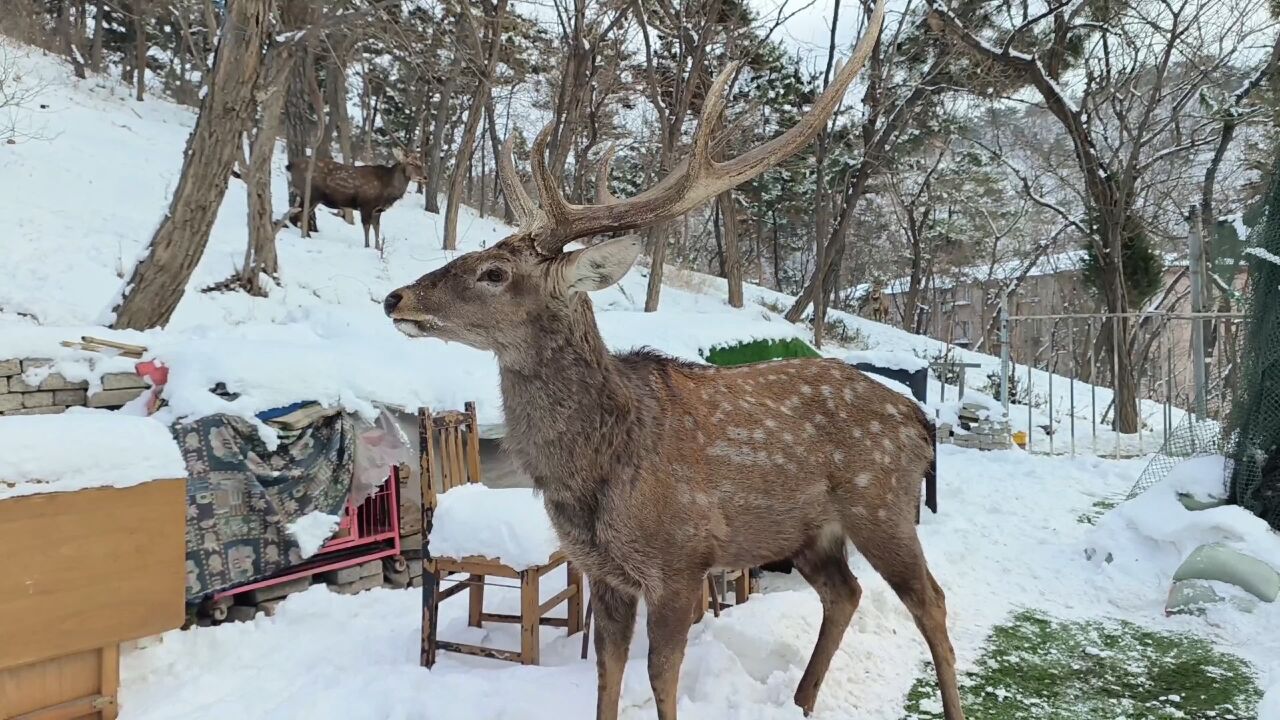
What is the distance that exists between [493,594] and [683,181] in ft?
9.36

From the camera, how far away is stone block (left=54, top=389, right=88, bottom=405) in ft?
14.1

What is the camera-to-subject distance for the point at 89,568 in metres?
3.14

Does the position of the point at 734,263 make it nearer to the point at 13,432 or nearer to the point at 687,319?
the point at 687,319

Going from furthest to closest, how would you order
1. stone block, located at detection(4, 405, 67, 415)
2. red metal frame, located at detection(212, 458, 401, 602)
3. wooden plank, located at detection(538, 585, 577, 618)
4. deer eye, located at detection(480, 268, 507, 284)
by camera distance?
1. red metal frame, located at detection(212, 458, 401, 602)
2. stone block, located at detection(4, 405, 67, 415)
3. wooden plank, located at detection(538, 585, 577, 618)
4. deer eye, located at detection(480, 268, 507, 284)

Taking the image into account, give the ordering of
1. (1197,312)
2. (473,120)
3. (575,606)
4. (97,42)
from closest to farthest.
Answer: (575,606), (1197,312), (473,120), (97,42)

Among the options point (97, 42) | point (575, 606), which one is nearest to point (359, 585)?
point (575, 606)

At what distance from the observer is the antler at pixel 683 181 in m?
2.73

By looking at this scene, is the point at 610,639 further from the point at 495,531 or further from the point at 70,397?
the point at 70,397

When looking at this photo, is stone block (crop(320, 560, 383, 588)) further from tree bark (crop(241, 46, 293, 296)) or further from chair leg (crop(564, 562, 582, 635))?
tree bark (crop(241, 46, 293, 296))

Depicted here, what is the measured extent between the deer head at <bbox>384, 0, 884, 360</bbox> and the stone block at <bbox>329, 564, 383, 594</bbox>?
2.97m

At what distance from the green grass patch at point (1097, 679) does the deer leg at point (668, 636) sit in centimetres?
123

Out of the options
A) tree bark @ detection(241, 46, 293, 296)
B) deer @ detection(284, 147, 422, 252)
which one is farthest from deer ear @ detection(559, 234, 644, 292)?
deer @ detection(284, 147, 422, 252)

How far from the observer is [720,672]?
129 inches

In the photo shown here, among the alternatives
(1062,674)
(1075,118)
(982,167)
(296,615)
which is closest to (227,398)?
(296,615)
